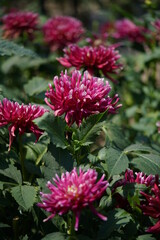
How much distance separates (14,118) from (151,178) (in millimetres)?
531

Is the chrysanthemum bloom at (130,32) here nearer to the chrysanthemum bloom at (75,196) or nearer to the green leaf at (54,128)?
the green leaf at (54,128)

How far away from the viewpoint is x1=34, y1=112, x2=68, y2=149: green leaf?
1571 millimetres

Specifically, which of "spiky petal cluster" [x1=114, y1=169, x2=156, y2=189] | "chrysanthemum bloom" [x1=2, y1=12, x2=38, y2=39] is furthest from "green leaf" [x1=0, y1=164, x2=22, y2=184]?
"chrysanthemum bloom" [x1=2, y1=12, x2=38, y2=39]

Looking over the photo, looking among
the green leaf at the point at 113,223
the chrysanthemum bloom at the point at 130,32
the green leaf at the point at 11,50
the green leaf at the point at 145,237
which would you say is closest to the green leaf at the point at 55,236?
the green leaf at the point at 113,223

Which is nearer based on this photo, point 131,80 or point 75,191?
point 75,191

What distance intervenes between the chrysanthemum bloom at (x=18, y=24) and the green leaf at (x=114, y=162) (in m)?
1.85

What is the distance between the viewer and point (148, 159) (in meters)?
1.77

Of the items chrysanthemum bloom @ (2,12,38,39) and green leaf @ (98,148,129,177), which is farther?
chrysanthemum bloom @ (2,12,38,39)

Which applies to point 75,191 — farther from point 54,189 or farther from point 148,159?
point 148,159

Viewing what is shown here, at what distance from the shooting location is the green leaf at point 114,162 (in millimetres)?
1614

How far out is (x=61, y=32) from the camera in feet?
11.2

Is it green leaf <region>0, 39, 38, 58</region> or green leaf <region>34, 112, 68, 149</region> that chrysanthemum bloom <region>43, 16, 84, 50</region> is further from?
green leaf <region>34, 112, 68, 149</region>

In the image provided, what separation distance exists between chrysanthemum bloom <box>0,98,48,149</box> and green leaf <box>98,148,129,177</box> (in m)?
0.26

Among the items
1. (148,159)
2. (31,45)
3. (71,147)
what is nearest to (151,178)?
(148,159)
